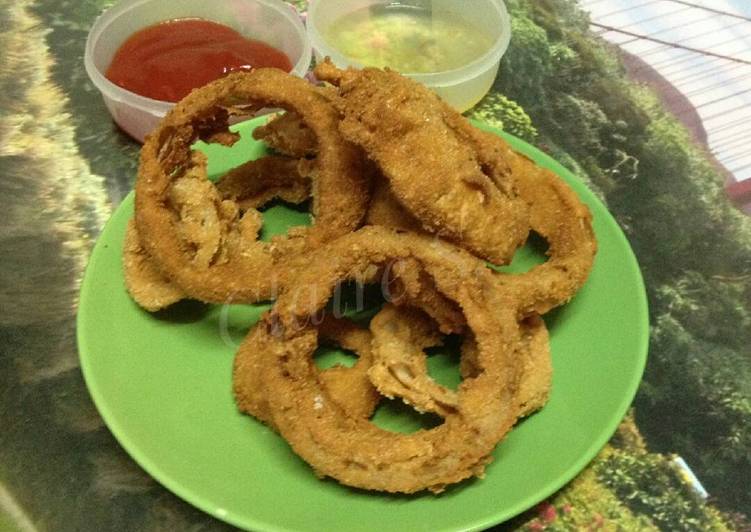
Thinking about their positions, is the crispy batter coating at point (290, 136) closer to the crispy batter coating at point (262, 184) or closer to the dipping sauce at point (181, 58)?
the crispy batter coating at point (262, 184)

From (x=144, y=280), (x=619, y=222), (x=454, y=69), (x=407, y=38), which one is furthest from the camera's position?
(x=407, y=38)

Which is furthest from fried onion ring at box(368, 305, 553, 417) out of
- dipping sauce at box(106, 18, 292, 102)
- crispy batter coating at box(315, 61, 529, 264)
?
dipping sauce at box(106, 18, 292, 102)

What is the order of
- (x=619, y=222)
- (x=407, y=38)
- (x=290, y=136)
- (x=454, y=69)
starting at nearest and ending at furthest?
(x=290, y=136) → (x=619, y=222) → (x=454, y=69) → (x=407, y=38)

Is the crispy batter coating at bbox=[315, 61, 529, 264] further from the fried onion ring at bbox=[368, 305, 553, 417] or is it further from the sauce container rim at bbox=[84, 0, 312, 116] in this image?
the sauce container rim at bbox=[84, 0, 312, 116]

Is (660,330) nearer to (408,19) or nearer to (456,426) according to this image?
(456,426)

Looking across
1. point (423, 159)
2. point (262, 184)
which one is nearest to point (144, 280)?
point (262, 184)

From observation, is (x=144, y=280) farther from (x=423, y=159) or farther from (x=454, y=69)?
(x=454, y=69)

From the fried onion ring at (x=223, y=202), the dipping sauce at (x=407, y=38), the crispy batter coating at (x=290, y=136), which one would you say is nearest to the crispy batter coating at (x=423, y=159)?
the fried onion ring at (x=223, y=202)
